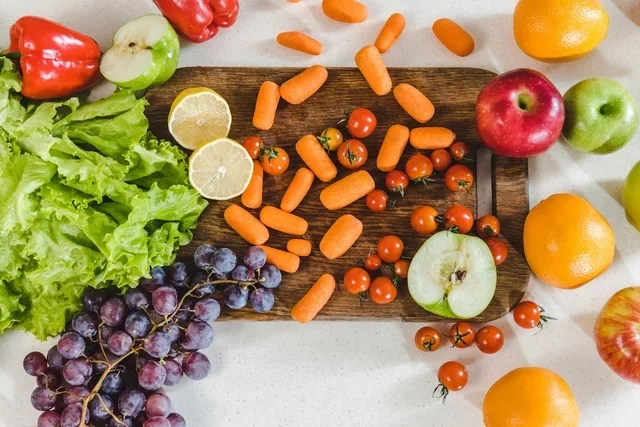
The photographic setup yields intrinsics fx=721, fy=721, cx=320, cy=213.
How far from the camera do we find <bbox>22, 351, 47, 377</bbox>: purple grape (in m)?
A: 1.58

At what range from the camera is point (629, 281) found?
1641 millimetres

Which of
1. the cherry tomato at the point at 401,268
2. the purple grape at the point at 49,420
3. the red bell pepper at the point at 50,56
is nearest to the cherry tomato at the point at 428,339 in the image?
the cherry tomato at the point at 401,268

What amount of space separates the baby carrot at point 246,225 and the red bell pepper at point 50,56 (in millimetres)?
459

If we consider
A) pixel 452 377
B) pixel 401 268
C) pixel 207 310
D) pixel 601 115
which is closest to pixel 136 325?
pixel 207 310

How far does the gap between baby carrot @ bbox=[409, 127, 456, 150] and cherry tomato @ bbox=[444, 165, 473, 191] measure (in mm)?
61

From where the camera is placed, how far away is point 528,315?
5.18 ft

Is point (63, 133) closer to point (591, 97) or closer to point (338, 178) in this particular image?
point (338, 178)

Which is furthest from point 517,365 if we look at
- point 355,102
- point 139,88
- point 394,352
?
point 139,88

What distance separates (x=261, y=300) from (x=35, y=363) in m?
0.52

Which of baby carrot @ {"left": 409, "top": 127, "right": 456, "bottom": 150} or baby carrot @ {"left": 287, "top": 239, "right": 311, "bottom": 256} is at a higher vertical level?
baby carrot @ {"left": 409, "top": 127, "right": 456, "bottom": 150}

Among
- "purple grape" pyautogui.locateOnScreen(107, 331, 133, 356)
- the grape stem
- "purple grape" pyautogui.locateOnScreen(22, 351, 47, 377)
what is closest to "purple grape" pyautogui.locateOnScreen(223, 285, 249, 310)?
the grape stem

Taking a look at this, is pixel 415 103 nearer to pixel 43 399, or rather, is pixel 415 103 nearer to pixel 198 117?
pixel 198 117

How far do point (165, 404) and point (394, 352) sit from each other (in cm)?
52

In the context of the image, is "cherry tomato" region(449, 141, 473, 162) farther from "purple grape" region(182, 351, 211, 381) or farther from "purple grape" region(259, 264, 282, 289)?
"purple grape" region(182, 351, 211, 381)
